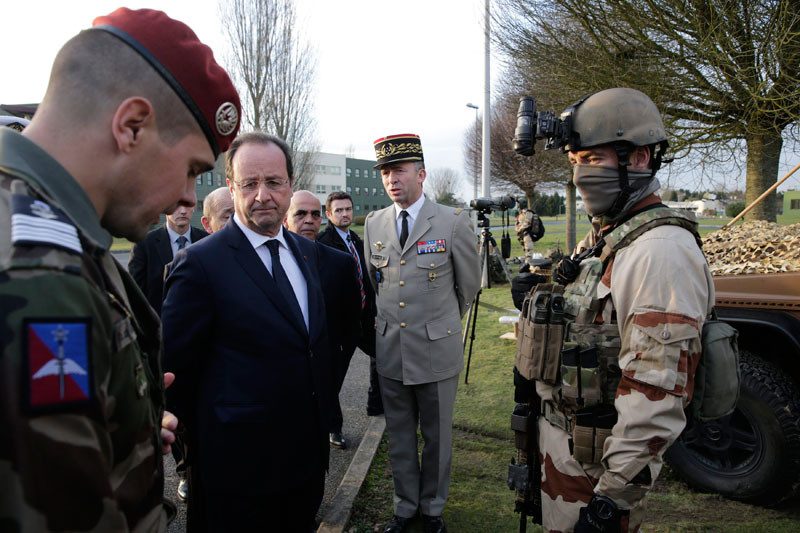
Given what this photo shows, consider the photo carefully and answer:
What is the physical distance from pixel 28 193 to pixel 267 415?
1439mm

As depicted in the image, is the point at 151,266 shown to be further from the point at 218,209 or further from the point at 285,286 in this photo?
the point at 285,286

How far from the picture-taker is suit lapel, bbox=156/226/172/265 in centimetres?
387

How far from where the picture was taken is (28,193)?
0.74 meters

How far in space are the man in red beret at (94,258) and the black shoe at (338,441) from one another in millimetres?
3100

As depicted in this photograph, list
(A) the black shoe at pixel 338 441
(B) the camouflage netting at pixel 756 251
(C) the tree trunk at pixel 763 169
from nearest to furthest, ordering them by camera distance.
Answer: (B) the camouflage netting at pixel 756 251 < (A) the black shoe at pixel 338 441 < (C) the tree trunk at pixel 763 169

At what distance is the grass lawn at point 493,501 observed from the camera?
2.95m

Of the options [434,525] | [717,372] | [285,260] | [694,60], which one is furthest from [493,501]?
[694,60]

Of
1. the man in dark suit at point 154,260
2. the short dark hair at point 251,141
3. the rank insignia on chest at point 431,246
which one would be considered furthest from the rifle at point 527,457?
the man in dark suit at point 154,260

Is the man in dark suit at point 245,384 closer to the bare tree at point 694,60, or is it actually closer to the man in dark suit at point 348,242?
the man in dark suit at point 348,242

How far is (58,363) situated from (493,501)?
10.6 feet

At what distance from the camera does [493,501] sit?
10.7 feet

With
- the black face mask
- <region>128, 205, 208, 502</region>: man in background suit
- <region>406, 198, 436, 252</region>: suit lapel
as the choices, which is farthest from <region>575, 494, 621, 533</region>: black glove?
<region>128, 205, 208, 502</region>: man in background suit

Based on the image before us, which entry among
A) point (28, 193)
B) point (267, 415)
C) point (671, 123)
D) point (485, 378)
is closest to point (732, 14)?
point (671, 123)

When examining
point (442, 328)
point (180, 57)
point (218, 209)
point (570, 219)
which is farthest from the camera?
point (570, 219)
